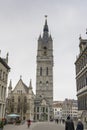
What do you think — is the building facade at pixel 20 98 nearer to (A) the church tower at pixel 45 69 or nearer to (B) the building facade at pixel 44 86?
(B) the building facade at pixel 44 86

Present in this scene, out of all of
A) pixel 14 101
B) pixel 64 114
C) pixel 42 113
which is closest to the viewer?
pixel 14 101

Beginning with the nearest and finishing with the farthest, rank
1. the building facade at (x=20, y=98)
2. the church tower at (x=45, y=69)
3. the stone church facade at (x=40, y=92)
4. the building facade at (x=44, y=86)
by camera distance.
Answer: the building facade at (x=20, y=98) < the stone church facade at (x=40, y=92) < the building facade at (x=44, y=86) < the church tower at (x=45, y=69)

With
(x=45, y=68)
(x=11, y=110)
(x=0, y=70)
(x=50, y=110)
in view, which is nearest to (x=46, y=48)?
(x=45, y=68)

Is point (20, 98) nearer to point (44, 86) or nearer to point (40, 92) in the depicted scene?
point (40, 92)

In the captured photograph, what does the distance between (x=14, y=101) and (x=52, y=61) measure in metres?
29.4

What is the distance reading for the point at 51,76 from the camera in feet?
341

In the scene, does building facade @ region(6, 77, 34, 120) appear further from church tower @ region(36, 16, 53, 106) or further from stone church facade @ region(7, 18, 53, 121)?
church tower @ region(36, 16, 53, 106)

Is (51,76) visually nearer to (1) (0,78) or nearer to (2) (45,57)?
(2) (45,57)

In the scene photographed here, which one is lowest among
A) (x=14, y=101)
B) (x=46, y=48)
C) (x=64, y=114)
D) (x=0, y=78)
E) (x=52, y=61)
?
(x=64, y=114)

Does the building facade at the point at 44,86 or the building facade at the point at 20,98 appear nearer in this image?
the building facade at the point at 20,98

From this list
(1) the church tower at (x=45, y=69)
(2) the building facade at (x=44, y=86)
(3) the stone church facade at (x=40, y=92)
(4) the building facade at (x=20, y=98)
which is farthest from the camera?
(1) the church tower at (x=45, y=69)

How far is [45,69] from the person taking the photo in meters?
105

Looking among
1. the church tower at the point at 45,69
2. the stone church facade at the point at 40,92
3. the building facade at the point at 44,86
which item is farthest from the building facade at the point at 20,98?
the church tower at the point at 45,69

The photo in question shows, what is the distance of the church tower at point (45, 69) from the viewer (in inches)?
3994
